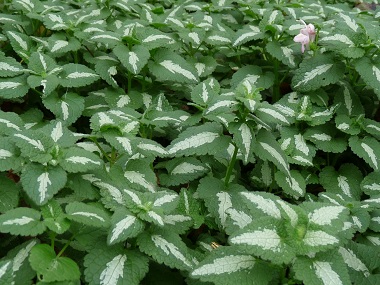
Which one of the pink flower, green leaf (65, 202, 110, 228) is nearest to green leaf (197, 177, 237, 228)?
green leaf (65, 202, 110, 228)

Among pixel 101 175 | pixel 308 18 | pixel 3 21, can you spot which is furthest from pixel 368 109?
pixel 3 21

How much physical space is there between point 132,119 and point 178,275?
719 mm

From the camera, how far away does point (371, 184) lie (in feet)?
7.98

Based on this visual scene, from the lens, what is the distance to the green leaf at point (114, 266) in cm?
161

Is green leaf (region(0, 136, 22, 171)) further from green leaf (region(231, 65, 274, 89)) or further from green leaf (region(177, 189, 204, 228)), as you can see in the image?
green leaf (region(231, 65, 274, 89))

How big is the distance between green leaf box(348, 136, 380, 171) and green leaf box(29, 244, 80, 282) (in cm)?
154

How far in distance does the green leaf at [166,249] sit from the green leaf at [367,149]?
115 cm

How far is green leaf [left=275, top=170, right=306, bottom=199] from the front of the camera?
2.29m

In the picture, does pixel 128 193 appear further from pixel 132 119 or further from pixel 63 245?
pixel 132 119

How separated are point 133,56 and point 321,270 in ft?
5.02

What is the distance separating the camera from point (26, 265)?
65.2 inches

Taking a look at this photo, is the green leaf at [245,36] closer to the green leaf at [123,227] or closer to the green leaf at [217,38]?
the green leaf at [217,38]

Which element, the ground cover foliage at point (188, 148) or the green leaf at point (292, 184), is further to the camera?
the green leaf at point (292, 184)

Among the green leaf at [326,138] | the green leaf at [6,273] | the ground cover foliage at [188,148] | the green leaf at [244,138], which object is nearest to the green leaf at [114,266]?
the ground cover foliage at [188,148]
